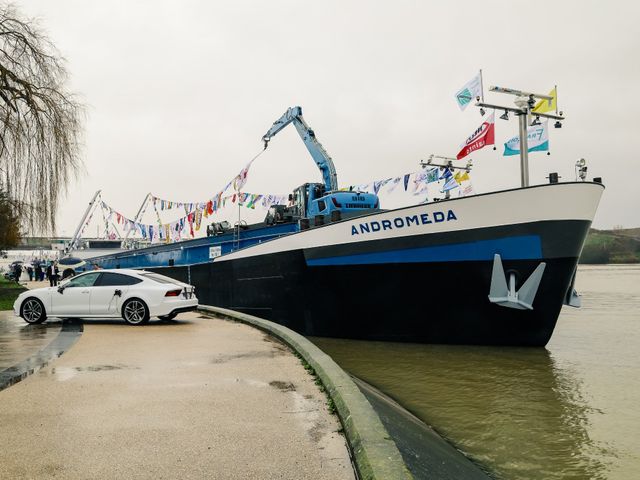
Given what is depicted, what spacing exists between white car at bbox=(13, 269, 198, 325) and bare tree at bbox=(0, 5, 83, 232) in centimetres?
396

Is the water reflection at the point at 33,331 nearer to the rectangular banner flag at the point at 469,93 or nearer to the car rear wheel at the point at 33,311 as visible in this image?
the car rear wheel at the point at 33,311

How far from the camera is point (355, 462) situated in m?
3.57

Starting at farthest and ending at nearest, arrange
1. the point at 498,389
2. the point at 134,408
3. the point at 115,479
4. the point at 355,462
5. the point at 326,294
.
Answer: the point at 326,294
the point at 498,389
the point at 134,408
the point at 355,462
the point at 115,479

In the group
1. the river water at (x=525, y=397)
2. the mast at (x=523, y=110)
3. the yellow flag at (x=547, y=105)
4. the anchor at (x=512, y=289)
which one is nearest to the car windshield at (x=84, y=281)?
the river water at (x=525, y=397)

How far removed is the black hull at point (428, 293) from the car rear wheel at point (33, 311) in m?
5.92

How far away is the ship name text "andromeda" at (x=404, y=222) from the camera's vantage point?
452 inches

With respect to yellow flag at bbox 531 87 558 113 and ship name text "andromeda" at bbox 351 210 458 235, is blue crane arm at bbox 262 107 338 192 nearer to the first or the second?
ship name text "andromeda" at bbox 351 210 458 235

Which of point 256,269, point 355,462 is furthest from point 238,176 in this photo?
point 355,462

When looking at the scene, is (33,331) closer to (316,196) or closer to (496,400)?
(496,400)

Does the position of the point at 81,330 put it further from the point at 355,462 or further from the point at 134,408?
the point at 355,462

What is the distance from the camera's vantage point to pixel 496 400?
779 cm

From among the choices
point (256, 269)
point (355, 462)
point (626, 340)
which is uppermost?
point (256, 269)

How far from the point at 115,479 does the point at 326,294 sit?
10.3m

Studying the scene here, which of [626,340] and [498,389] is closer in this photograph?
[498,389]
